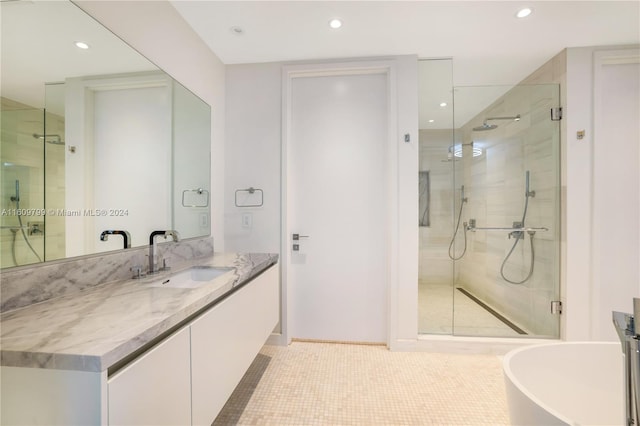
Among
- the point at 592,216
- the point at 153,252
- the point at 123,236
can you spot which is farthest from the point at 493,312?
the point at 123,236

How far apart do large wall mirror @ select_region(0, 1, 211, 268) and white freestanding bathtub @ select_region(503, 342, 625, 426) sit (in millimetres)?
2059

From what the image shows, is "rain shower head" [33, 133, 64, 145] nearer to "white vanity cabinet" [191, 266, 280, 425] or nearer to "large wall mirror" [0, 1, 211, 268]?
"large wall mirror" [0, 1, 211, 268]

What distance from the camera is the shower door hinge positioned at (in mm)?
2143

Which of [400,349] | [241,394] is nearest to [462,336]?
[400,349]

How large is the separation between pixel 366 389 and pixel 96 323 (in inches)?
63.9

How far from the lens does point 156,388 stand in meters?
0.78

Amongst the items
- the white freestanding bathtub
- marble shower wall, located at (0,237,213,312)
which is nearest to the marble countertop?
marble shower wall, located at (0,237,213,312)

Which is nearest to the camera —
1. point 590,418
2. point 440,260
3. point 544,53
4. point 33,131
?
point 33,131

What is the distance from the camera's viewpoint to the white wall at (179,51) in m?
1.31

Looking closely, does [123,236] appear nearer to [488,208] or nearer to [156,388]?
[156,388]

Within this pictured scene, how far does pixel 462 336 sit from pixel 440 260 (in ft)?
2.27

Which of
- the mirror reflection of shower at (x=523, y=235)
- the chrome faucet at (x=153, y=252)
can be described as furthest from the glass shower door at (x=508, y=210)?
the chrome faucet at (x=153, y=252)

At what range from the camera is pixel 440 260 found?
2492mm

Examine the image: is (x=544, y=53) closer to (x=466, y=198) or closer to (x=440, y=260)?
(x=466, y=198)
